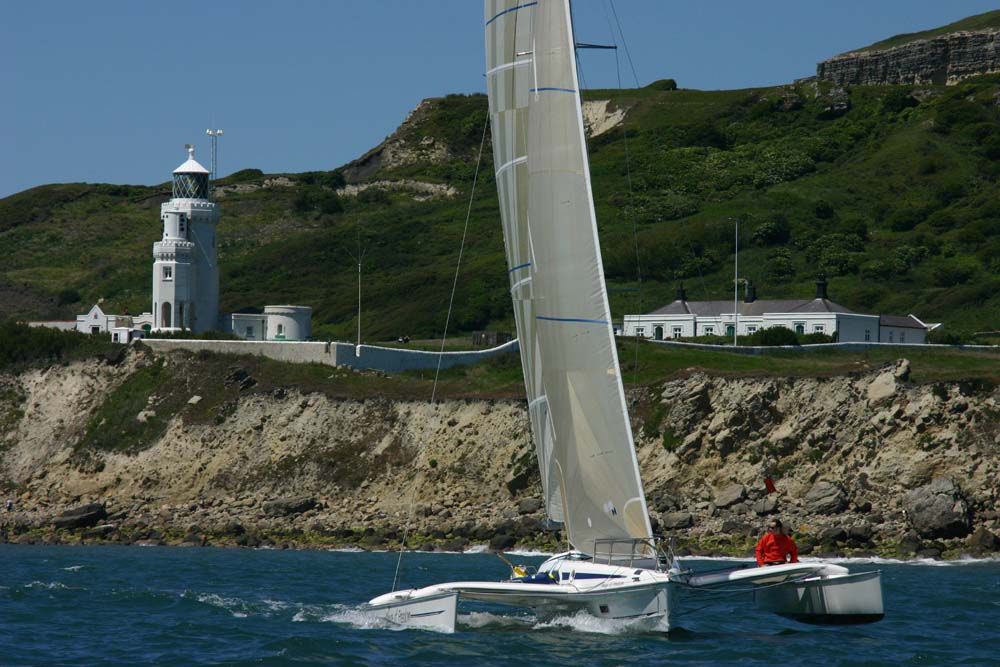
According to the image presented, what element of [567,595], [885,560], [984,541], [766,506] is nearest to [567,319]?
[567,595]

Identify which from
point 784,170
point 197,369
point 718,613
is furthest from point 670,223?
point 718,613

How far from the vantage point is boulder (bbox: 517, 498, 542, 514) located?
5328 cm

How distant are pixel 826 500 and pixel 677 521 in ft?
16.5

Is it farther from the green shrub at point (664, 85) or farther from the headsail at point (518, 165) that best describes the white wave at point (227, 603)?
the green shrub at point (664, 85)

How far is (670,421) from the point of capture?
56719 millimetres

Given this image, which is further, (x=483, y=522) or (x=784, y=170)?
(x=784, y=170)

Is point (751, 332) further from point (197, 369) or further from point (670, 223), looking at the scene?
point (670, 223)

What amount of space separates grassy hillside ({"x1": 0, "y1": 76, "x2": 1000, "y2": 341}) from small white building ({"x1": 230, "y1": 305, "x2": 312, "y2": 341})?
43.0 feet

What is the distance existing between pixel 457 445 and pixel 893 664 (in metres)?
35.8

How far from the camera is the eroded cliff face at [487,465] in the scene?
1949 inches

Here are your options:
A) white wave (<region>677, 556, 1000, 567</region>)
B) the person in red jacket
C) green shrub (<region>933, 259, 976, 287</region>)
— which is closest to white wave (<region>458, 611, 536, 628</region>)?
the person in red jacket

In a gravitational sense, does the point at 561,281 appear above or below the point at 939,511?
above

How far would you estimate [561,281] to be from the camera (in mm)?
26031

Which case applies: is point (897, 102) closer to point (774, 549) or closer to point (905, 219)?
point (905, 219)
